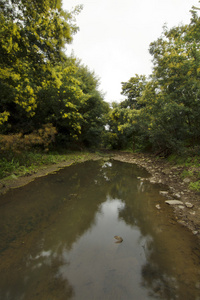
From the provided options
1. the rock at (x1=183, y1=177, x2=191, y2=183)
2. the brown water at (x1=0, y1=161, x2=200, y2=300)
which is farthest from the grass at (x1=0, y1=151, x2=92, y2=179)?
the rock at (x1=183, y1=177, x2=191, y2=183)

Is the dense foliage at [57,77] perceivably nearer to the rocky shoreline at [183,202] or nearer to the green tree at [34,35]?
the green tree at [34,35]

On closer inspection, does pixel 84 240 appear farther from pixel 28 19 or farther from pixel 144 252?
pixel 28 19

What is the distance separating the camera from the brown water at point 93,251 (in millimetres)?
1835

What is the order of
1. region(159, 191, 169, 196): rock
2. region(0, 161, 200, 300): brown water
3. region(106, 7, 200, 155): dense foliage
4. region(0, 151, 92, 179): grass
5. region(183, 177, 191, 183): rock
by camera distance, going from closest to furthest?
region(0, 161, 200, 300): brown water < region(159, 191, 169, 196): rock < region(183, 177, 191, 183): rock < region(0, 151, 92, 179): grass < region(106, 7, 200, 155): dense foliage

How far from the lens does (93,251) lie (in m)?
2.48

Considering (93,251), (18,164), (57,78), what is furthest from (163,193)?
(18,164)

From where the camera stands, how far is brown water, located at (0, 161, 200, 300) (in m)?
1.83

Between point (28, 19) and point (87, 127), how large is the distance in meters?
12.5

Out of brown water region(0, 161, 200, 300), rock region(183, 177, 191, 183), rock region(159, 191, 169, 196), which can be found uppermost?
rock region(183, 177, 191, 183)

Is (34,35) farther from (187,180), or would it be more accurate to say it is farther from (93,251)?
(187,180)

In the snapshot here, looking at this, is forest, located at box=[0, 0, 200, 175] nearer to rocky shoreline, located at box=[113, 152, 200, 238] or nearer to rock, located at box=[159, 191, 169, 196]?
rocky shoreline, located at box=[113, 152, 200, 238]

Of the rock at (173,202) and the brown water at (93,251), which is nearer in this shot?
the brown water at (93,251)

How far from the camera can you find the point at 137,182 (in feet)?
21.5

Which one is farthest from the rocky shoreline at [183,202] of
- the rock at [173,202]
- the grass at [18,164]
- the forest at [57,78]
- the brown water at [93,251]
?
the grass at [18,164]
